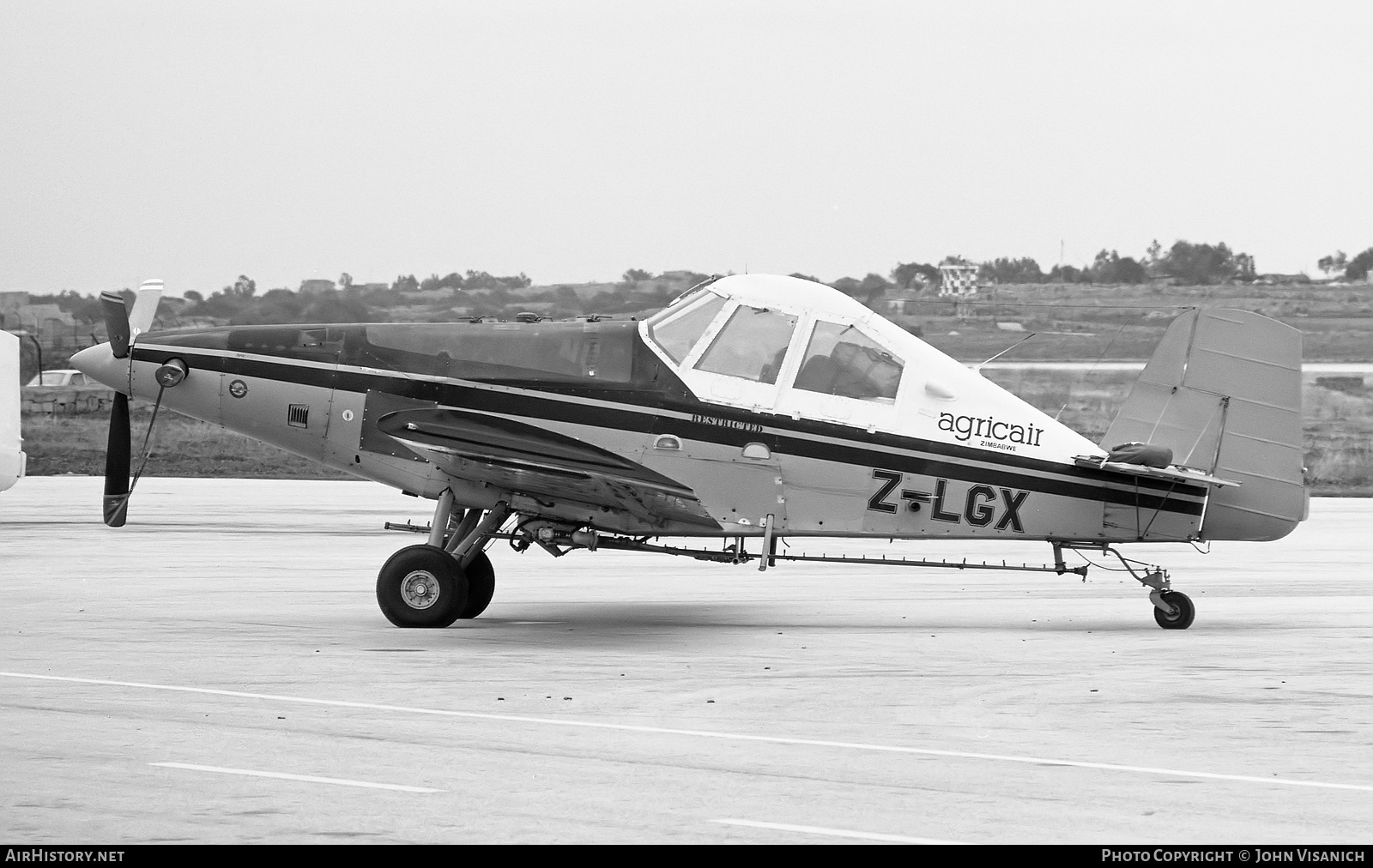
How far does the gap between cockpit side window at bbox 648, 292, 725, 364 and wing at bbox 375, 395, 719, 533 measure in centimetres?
98

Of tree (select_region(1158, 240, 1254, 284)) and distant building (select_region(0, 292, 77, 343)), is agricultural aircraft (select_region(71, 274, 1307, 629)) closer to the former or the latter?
distant building (select_region(0, 292, 77, 343))

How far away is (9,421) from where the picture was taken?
14.9 meters

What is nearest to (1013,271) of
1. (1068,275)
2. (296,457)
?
(1068,275)

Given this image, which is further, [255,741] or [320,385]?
[320,385]

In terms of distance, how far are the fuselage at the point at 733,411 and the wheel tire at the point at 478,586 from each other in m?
0.77

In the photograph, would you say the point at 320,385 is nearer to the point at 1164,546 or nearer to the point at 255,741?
the point at 255,741

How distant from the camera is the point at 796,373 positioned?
1177 centimetres

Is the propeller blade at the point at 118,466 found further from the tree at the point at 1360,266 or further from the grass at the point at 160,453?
the tree at the point at 1360,266

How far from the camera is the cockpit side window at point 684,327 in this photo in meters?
11.8

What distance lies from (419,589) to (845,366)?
3.81 meters

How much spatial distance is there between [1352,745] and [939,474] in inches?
190

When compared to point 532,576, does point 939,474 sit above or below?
above

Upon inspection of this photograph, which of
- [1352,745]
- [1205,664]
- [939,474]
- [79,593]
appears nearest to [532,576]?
[79,593]

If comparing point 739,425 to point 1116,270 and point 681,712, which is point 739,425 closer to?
point 681,712
